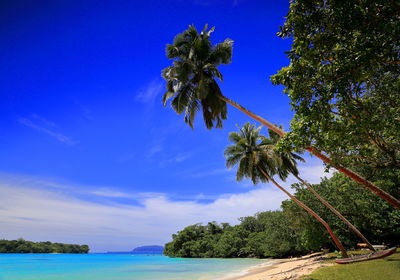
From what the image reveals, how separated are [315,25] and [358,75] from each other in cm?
172

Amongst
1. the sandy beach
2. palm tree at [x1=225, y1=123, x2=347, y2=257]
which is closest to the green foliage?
the sandy beach

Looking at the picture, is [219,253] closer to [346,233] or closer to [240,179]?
[346,233]

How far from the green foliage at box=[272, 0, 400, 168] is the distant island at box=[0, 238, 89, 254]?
449ft

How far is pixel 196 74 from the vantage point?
13.4 m

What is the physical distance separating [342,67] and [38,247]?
147m

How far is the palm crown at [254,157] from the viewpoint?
22.7 m

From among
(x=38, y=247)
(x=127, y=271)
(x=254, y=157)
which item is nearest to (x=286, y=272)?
(x=254, y=157)

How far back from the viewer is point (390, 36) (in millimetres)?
5379

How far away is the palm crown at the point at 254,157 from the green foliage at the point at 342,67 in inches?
575

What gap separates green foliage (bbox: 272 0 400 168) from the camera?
Answer: 5.55 meters

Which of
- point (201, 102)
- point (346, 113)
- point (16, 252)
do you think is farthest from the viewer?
point (16, 252)

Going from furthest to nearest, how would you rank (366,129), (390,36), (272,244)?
(272,244) → (366,129) → (390,36)

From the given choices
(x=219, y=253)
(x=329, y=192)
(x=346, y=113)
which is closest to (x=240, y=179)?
(x=329, y=192)

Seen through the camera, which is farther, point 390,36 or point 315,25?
point 315,25
